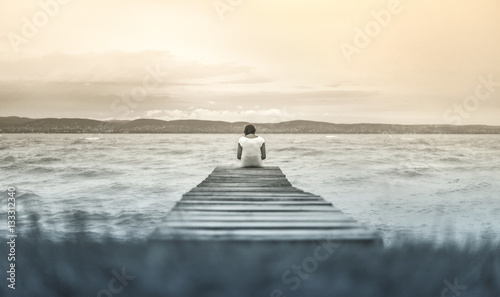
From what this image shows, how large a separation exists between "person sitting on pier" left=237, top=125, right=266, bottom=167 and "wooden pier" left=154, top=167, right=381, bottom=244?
889mm

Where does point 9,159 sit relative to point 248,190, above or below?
below

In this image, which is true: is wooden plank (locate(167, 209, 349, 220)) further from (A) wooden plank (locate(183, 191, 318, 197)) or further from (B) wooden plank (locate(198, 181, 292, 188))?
(B) wooden plank (locate(198, 181, 292, 188))

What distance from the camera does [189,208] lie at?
344cm

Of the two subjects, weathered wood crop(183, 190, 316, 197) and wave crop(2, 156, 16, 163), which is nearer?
weathered wood crop(183, 190, 316, 197)

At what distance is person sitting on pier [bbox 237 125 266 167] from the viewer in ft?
17.8

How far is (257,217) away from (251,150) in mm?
2515

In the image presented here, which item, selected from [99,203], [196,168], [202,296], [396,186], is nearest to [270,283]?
[202,296]

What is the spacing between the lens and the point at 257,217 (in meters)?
3.10

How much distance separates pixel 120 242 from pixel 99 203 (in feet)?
28.4

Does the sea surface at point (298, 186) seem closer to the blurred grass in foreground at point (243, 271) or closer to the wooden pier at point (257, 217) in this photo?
the wooden pier at point (257, 217)

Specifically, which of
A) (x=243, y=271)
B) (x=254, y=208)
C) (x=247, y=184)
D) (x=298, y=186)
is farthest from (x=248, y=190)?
(x=298, y=186)

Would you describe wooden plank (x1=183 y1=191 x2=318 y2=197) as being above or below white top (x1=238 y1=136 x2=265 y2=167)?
below

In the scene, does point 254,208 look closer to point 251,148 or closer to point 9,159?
point 251,148

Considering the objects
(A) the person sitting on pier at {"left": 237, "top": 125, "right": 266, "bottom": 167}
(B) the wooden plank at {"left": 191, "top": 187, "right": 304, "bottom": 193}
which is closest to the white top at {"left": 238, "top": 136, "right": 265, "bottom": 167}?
(A) the person sitting on pier at {"left": 237, "top": 125, "right": 266, "bottom": 167}
